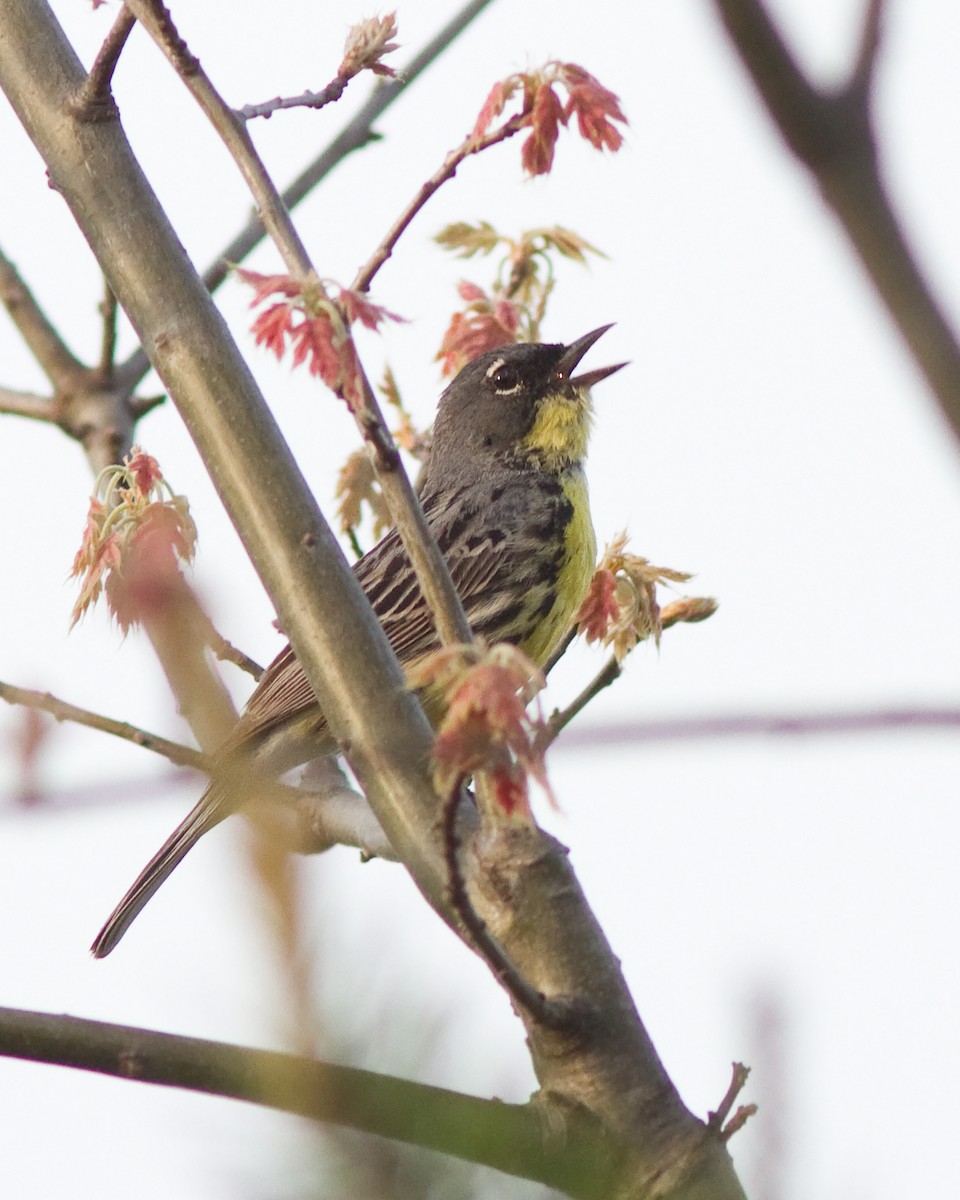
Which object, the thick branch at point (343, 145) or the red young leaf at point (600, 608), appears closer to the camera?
the red young leaf at point (600, 608)

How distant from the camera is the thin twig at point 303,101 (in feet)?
12.3

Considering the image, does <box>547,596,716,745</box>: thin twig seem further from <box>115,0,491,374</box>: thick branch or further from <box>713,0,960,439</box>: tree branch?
<box>713,0,960,439</box>: tree branch

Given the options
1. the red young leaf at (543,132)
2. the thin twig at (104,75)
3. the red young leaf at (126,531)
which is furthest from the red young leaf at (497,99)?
the red young leaf at (126,531)

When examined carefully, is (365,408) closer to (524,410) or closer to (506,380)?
(524,410)

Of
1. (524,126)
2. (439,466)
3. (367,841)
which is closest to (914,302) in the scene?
(524,126)

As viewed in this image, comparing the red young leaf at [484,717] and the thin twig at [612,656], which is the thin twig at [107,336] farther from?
the red young leaf at [484,717]

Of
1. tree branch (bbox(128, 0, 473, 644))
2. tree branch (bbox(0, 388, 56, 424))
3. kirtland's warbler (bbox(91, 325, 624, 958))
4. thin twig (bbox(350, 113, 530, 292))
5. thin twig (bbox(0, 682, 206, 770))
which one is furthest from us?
kirtland's warbler (bbox(91, 325, 624, 958))

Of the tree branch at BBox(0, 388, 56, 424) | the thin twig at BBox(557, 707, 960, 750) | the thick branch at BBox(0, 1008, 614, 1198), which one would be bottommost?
the thick branch at BBox(0, 1008, 614, 1198)

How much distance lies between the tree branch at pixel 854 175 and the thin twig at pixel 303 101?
102 inches

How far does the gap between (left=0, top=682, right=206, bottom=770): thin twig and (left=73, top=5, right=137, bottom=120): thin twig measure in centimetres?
158

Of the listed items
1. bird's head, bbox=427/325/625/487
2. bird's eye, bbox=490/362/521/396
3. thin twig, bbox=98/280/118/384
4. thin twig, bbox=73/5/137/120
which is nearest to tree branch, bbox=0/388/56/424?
thin twig, bbox=98/280/118/384

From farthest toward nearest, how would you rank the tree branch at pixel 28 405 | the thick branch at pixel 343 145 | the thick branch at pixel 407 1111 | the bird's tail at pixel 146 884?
1. the tree branch at pixel 28 405
2. the bird's tail at pixel 146 884
3. the thick branch at pixel 343 145
4. the thick branch at pixel 407 1111

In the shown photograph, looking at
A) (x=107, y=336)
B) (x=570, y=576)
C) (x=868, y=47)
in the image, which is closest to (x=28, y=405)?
(x=107, y=336)

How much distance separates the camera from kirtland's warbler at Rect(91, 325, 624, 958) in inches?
277
